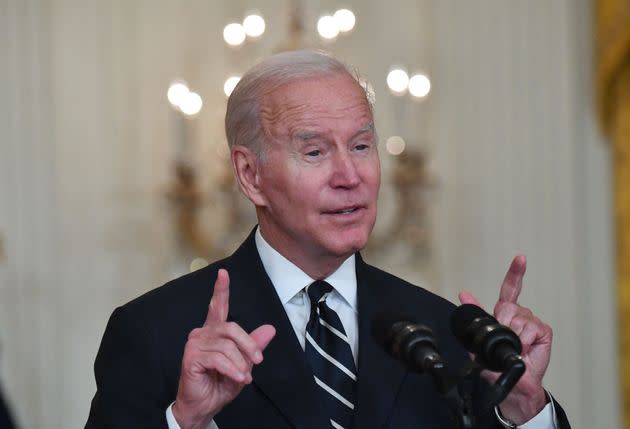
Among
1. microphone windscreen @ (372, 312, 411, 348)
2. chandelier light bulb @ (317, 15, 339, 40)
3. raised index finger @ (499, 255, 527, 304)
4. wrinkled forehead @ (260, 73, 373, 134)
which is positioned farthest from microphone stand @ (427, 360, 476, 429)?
chandelier light bulb @ (317, 15, 339, 40)

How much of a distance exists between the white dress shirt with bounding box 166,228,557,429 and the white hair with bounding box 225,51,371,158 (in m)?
0.29

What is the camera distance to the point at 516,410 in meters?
2.82

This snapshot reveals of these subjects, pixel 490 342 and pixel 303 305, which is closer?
pixel 490 342

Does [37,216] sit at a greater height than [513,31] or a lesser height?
lesser

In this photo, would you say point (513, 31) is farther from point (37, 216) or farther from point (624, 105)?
point (37, 216)

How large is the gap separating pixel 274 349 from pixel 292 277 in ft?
0.73

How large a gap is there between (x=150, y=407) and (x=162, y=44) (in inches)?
188

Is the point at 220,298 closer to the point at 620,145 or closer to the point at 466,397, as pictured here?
the point at 466,397

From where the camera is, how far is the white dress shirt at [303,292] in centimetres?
294

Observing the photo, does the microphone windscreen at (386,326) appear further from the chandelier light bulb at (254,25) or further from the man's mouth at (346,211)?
the chandelier light bulb at (254,25)

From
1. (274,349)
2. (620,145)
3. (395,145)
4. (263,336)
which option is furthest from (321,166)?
(395,145)

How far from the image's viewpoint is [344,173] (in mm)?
2795

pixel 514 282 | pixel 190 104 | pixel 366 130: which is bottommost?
pixel 514 282

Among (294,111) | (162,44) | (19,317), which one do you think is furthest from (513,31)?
(294,111)
